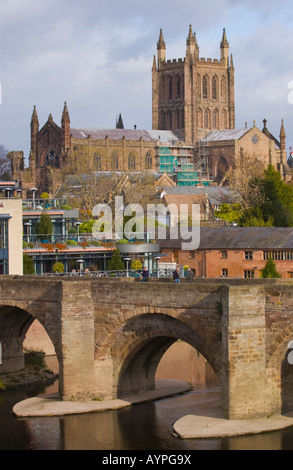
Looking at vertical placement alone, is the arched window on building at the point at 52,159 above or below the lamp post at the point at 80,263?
above

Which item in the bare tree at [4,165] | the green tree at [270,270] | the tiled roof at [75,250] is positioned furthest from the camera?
the bare tree at [4,165]

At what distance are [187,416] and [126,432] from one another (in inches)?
105

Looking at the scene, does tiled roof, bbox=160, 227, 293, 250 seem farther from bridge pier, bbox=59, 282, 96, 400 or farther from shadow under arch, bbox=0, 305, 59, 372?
bridge pier, bbox=59, 282, 96, 400

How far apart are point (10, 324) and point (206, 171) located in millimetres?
110018

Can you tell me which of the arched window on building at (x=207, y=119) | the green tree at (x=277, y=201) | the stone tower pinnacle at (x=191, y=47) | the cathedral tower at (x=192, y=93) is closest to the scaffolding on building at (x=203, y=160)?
the cathedral tower at (x=192, y=93)

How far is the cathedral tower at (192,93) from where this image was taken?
17000cm

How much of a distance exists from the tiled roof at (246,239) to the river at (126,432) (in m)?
27.4

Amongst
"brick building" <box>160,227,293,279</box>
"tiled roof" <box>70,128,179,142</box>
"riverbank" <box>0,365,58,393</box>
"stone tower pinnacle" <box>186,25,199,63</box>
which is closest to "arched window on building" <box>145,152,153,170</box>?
"tiled roof" <box>70,128,179,142</box>

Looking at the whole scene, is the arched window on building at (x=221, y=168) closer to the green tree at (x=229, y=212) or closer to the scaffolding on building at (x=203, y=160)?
the scaffolding on building at (x=203, y=160)

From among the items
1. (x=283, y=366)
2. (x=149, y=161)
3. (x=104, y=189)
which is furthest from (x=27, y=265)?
(x=149, y=161)

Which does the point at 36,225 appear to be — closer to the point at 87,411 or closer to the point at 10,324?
the point at 10,324

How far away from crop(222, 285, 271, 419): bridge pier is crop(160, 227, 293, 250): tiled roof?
112ft

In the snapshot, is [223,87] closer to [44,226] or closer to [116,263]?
[44,226]
